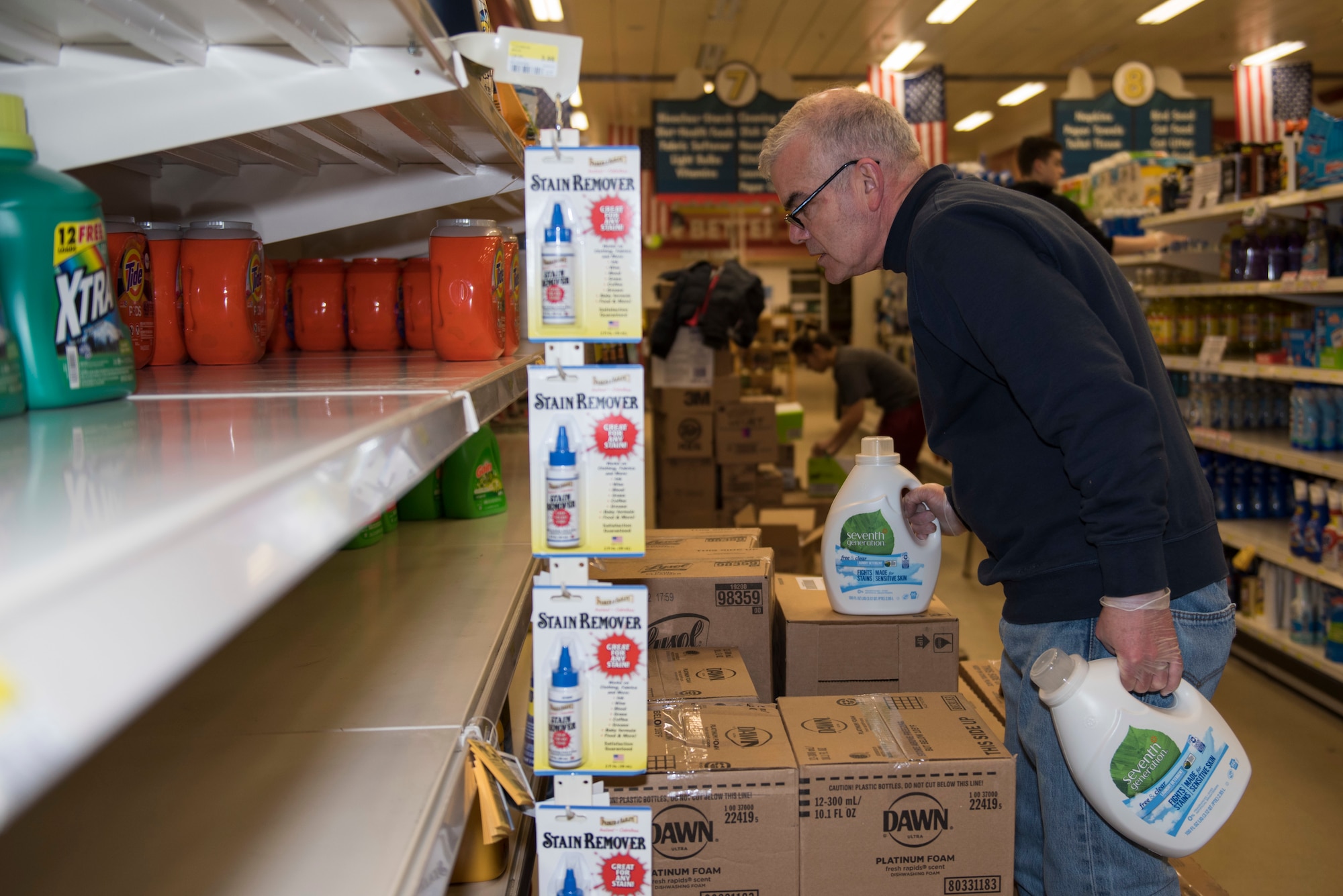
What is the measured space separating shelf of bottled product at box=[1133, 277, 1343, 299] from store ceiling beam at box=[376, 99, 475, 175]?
3.15m

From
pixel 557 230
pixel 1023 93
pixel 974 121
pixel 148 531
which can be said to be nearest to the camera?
pixel 148 531

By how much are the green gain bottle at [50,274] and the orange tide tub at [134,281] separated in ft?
1.17

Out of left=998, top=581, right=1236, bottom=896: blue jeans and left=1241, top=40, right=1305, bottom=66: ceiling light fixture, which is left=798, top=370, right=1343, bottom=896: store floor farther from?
left=1241, top=40, right=1305, bottom=66: ceiling light fixture

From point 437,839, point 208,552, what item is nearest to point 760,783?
point 437,839

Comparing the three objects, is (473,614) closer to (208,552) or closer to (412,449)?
(412,449)

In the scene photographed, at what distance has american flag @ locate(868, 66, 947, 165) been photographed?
7809mm

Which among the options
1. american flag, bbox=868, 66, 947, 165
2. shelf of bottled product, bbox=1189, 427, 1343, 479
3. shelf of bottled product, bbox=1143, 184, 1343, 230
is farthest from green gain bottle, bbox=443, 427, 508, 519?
american flag, bbox=868, 66, 947, 165

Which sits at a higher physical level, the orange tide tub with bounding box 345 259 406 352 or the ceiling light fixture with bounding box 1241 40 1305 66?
the ceiling light fixture with bounding box 1241 40 1305 66

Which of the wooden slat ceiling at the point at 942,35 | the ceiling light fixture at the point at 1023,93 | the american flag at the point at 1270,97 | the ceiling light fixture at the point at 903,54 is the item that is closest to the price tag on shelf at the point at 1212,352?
the wooden slat ceiling at the point at 942,35

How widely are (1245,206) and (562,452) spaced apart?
12.4 feet

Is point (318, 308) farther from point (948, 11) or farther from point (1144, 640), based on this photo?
point (948, 11)

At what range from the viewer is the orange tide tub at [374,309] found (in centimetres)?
180

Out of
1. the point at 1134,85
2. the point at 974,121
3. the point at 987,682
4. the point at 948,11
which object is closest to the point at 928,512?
the point at 987,682

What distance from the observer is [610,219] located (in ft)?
3.51
